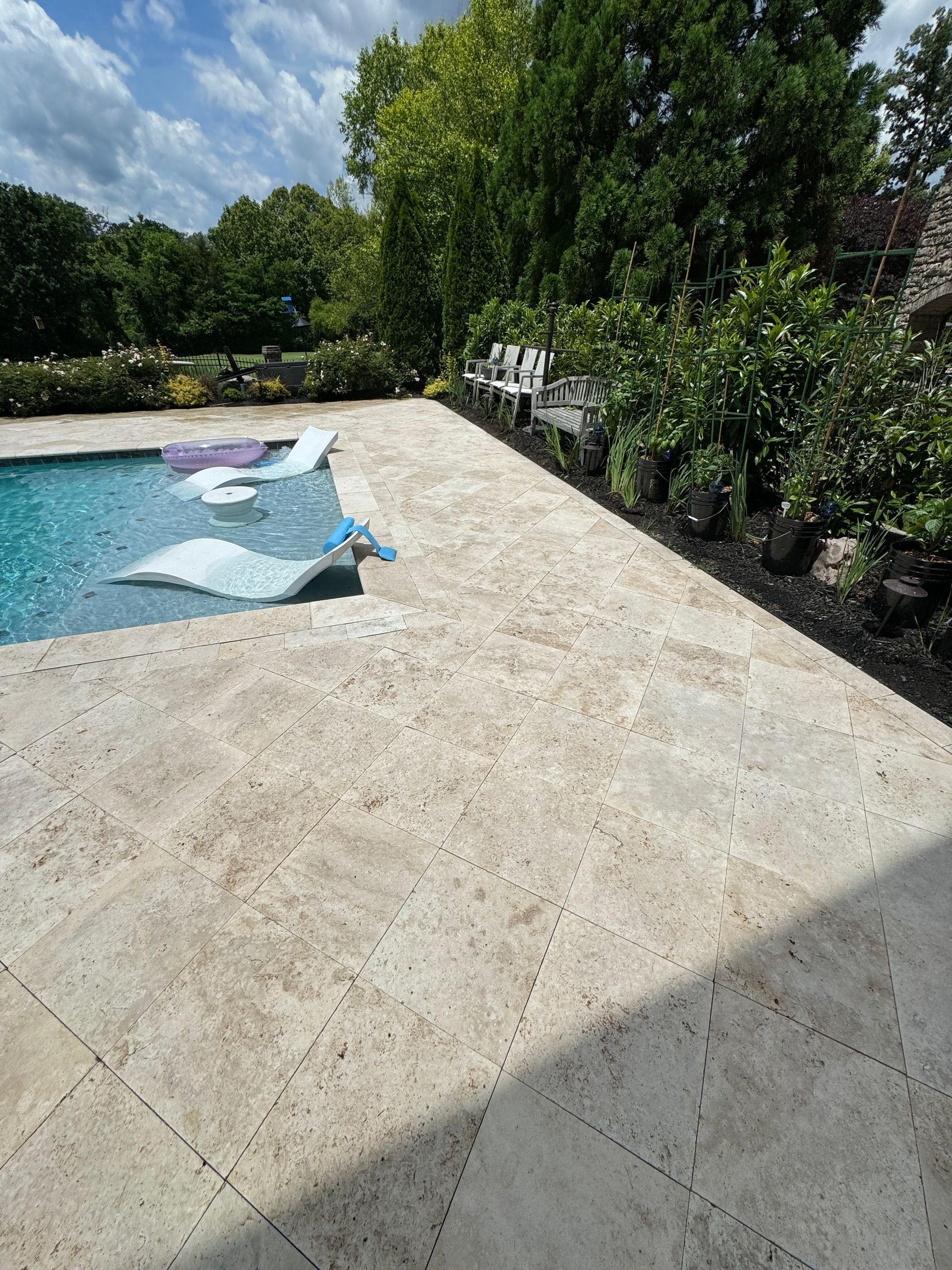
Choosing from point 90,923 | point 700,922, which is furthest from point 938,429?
point 90,923

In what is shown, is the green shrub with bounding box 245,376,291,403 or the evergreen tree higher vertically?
the evergreen tree

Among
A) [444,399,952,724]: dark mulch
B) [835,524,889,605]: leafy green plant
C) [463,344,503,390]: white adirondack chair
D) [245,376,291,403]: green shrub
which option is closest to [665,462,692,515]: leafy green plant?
[444,399,952,724]: dark mulch

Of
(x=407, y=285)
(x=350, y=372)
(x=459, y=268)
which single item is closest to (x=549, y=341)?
(x=459, y=268)

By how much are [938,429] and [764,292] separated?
192cm

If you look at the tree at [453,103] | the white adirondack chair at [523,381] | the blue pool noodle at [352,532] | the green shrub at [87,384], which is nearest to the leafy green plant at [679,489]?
the blue pool noodle at [352,532]

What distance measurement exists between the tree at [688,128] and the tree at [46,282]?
Answer: 18248 mm

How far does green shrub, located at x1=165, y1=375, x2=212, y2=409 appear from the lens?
10.8 m

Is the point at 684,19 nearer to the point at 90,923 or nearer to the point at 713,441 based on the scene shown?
the point at 713,441

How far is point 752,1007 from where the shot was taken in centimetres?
151

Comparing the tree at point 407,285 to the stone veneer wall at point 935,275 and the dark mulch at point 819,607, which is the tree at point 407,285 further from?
the dark mulch at point 819,607

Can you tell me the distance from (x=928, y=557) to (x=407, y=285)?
41.5 feet

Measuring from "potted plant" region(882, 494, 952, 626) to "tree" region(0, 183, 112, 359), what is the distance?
81.4 feet

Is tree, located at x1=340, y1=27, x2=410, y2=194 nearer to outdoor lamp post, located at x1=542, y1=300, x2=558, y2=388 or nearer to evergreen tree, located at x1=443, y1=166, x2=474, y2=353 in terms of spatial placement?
evergreen tree, located at x1=443, y1=166, x2=474, y2=353

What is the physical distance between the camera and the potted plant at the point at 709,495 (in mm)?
4492
